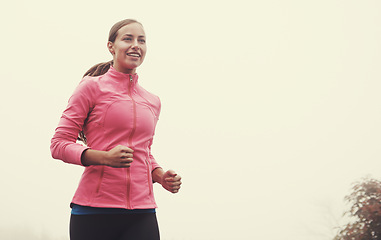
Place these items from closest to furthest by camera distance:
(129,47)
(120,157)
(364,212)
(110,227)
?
(120,157), (110,227), (129,47), (364,212)

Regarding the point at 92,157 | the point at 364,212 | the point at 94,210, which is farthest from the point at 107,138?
the point at 364,212

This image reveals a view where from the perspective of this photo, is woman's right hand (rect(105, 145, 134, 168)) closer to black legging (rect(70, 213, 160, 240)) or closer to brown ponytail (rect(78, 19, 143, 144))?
black legging (rect(70, 213, 160, 240))

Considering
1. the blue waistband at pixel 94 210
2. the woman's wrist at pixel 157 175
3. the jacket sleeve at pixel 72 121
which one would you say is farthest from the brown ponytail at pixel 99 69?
the blue waistband at pixel 94 210

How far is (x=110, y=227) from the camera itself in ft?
4.58

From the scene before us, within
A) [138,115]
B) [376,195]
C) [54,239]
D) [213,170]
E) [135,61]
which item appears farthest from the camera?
[213,170]

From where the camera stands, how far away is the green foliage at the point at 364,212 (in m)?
5.39

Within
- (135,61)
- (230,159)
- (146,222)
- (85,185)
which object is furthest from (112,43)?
(230,159)

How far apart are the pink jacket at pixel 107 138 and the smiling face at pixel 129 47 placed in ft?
0.43

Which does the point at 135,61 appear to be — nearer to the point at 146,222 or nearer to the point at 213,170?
the point at 146,222

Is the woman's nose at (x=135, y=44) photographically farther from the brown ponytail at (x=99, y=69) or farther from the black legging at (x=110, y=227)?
the black legging at (x=110, y=227)

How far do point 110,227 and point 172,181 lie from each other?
1.09ft

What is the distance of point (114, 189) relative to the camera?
1.43 metres

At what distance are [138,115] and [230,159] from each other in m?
156

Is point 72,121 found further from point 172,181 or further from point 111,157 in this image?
point 172,181
